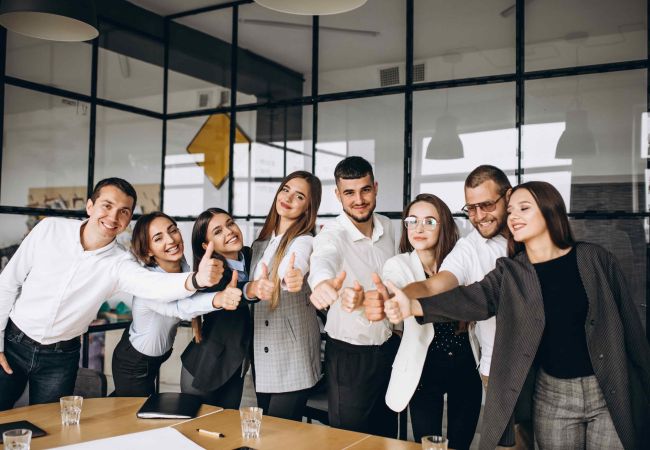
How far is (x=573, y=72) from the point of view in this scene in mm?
3740

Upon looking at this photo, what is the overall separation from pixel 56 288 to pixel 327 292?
4.62ft

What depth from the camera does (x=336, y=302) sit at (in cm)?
296

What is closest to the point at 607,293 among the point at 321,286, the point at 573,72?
the point at 321,286

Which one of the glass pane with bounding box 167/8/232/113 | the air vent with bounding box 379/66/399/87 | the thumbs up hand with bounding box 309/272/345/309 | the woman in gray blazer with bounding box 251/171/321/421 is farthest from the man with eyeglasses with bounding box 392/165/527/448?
the glass pane with bounding box 167/8/232/113

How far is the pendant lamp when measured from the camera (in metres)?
2.56

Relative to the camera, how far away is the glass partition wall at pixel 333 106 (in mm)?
3652

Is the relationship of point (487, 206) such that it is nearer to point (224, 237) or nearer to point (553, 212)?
point (553, 212)

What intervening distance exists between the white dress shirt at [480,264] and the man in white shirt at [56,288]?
148 centimetres

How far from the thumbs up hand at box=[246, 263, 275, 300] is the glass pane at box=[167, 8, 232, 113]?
9.04 feet

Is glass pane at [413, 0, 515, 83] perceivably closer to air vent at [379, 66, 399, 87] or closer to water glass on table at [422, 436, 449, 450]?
air vent at [379, 66, 399, 87]

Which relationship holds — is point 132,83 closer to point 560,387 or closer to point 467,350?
point 467,350

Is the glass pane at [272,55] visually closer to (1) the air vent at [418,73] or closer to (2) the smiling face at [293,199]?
(1) the air vent at [418,73]

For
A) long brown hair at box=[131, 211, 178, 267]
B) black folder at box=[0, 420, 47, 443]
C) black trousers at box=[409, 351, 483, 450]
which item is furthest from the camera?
long brown hair at box=[131, 211, 178, 267]

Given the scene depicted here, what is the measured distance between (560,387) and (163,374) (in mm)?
3702
